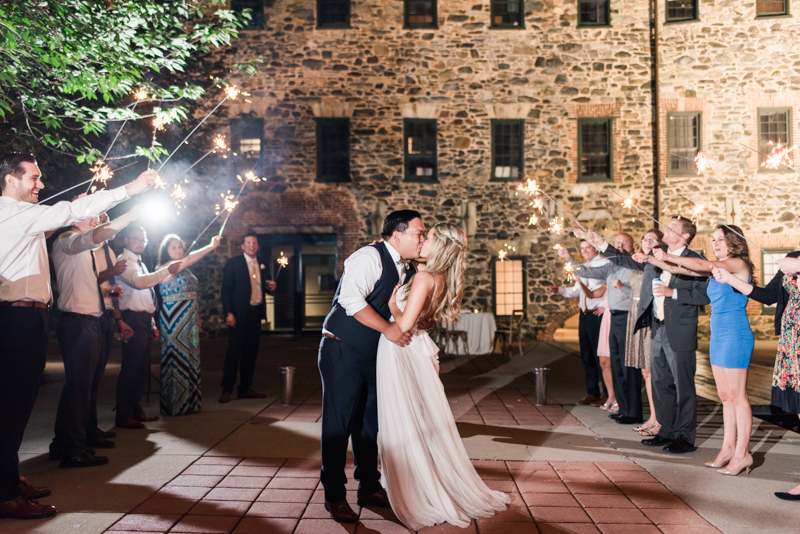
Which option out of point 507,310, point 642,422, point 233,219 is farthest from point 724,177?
point 233,219

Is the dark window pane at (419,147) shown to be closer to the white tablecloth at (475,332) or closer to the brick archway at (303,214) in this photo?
the brick archway at (303,214)

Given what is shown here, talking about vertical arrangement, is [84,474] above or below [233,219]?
below

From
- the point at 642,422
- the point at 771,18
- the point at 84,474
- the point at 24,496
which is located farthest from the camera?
the point at 771,18

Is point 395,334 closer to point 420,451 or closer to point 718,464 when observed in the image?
point 420,451

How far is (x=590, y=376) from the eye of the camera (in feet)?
25.4

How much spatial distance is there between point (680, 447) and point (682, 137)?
41.3 feet

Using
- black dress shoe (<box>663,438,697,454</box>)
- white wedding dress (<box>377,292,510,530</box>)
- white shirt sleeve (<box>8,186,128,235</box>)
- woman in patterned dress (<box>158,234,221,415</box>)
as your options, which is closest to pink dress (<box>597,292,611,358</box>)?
black dress shoe (<box>663,438,697,454</box>)

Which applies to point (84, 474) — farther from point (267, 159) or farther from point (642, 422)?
point (267, 159)

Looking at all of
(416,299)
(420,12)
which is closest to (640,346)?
(416,299)

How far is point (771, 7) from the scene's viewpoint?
15.8m

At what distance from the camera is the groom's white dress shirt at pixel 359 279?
3.72m

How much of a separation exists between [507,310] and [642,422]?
9.70 meters

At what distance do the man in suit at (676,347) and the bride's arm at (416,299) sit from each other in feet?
8.67

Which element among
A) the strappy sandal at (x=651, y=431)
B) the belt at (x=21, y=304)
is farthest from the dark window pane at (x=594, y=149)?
the belt at (x=21, y=304)
